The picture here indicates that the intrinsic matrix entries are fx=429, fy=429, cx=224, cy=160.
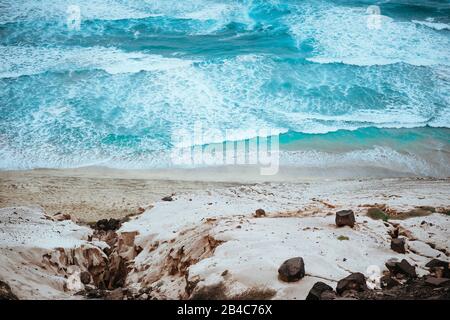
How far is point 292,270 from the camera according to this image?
4.02 metres

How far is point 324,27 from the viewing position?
1908cm

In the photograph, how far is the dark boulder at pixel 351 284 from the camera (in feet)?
12.4

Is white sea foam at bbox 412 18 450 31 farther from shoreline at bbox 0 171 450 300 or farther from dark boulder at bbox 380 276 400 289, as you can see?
dark boulder at bbox 380 276 400 289

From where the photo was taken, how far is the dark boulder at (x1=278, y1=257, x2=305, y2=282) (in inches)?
158

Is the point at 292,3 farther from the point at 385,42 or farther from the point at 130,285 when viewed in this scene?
the point at 130,285

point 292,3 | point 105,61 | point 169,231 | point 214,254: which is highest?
point 292,3

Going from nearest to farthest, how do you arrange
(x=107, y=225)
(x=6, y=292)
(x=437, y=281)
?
(x=437, y=281)
(x=6, y=292)
(x=107, y=225)

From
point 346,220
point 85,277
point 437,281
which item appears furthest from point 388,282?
point 85,277

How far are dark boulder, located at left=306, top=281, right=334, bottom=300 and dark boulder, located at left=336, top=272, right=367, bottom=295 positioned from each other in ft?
0.29

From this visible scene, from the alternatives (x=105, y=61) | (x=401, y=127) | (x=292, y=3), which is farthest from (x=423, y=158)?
(x=292, y=3)

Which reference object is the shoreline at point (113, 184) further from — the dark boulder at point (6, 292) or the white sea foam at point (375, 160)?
the dark boulder at point (6, 292)

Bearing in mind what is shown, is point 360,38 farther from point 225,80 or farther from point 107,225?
point 107,225

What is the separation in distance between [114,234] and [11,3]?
17.4m

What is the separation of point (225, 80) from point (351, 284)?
12.0 m
